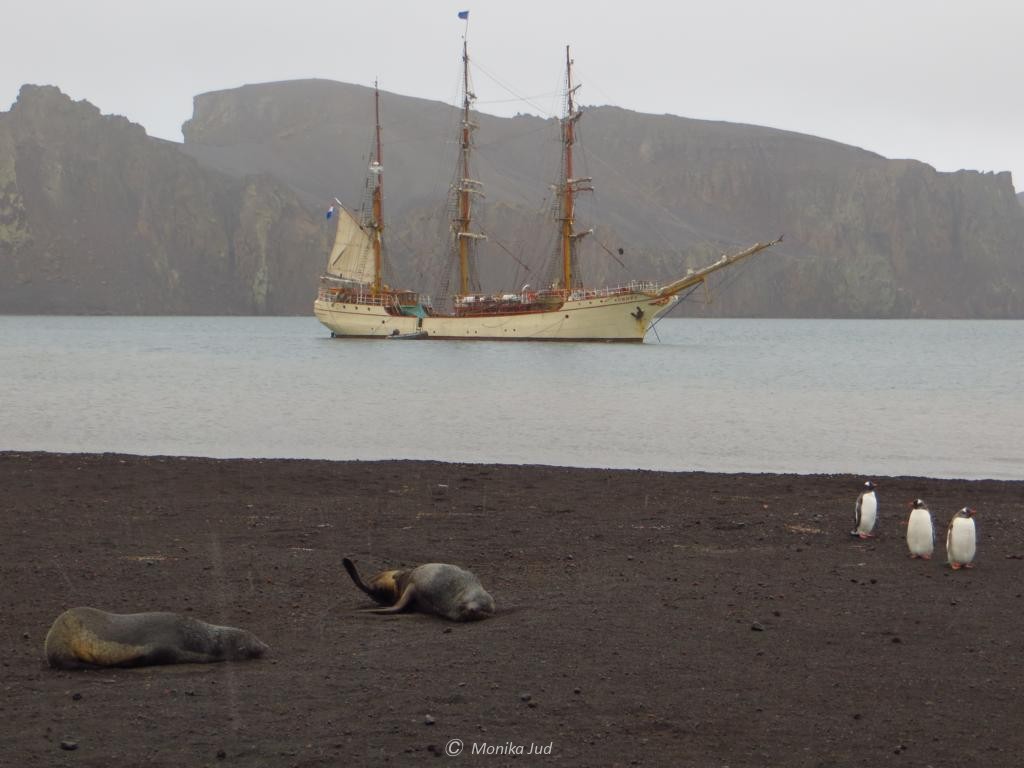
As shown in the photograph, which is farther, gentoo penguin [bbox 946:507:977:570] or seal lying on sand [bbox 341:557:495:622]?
gentoo penguin [bbox 946:507:977:570]

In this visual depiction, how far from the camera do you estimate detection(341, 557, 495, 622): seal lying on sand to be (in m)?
9.57

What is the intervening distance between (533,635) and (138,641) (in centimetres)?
260

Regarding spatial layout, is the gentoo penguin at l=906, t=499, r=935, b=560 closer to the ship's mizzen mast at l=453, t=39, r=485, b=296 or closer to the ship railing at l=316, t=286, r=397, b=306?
the ship's mizzen mast at l=453, t=39, r=485, b=296

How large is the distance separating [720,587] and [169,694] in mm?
4866

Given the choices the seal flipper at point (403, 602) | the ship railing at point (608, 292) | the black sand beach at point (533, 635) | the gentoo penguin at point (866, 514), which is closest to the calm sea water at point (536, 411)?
the black sand beach at point (533, 635)

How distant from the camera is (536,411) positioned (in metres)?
36.2

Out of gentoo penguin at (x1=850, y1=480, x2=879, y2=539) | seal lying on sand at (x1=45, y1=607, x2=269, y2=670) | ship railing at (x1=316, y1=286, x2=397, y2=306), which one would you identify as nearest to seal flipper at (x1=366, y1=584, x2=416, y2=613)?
seal lying on sand at (x1=45, y1=607, x2=269, y2=670)

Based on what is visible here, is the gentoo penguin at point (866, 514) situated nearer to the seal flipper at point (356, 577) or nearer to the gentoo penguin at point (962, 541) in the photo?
the gentoo penguin at point (962, 541)

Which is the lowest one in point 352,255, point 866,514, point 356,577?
point 356,577

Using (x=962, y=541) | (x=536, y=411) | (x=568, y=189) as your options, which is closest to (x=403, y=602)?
(x=962, y=541)

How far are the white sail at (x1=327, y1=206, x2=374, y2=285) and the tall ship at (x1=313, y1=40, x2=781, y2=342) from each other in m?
0.07

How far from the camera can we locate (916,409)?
3841 cm

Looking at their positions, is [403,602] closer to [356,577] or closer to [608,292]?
[356,577]

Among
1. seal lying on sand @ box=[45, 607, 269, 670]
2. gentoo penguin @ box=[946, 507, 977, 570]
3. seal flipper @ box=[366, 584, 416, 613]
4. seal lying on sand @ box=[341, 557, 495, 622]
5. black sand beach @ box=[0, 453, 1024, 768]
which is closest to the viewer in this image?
black sand beach @ box=[0, 453, 1024, 768]
